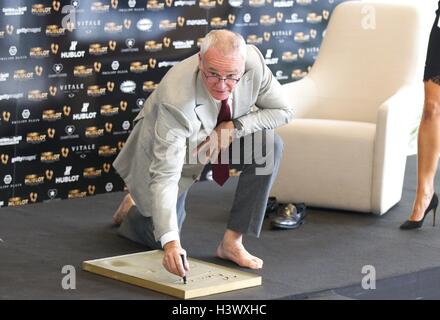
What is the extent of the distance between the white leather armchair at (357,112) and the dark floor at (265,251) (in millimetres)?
149

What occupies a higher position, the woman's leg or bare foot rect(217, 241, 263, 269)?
the woman's leg

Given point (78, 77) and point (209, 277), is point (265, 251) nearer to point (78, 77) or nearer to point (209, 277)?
point (209, 277)

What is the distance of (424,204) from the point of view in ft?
16.2

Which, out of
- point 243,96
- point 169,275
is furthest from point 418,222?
point 169,275

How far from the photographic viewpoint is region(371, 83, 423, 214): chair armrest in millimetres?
5055

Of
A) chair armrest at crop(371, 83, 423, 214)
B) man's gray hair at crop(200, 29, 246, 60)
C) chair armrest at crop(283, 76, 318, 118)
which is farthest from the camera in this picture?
chair armrest at crop(283, 76, 318, 118)

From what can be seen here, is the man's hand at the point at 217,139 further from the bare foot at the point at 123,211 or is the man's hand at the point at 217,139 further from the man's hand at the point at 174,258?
the bare foot at the point at 123,211

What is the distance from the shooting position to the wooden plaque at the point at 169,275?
374 centimetres

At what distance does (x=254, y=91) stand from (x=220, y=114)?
16cm

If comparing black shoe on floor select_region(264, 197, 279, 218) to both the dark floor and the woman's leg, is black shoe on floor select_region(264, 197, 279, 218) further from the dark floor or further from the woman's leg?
the woman's leg

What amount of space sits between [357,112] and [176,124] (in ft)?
6.81

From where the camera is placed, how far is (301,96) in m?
5.62

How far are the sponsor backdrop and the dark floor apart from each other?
8.2 inches

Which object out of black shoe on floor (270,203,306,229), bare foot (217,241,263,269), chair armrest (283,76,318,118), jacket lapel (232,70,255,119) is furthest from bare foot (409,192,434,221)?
jacket lapel (232,70,255,119)
